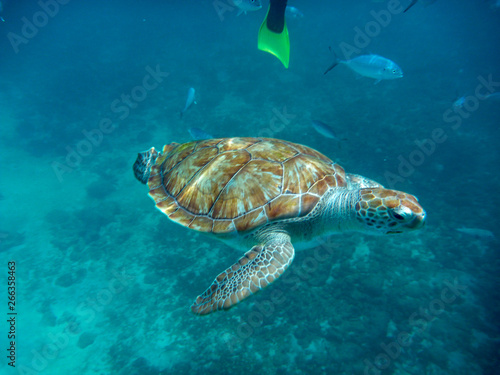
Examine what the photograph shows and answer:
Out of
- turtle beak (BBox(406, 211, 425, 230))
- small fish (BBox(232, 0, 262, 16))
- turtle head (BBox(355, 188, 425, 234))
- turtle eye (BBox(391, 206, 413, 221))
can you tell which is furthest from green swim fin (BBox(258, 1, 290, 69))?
turtle beak (BBox(406, 211, 425, 230))

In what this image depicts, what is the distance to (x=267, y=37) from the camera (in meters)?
4.67

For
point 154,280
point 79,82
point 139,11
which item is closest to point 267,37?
point 154,280

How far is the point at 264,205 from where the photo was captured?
2758 millimetres

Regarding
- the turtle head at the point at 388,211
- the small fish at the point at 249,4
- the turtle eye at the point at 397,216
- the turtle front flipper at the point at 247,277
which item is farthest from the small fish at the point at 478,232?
the small fish at the point at 249,4

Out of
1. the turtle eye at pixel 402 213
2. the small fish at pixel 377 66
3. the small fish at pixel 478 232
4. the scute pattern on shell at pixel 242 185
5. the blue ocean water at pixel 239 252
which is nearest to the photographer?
the turtle eye at pixel 402 213

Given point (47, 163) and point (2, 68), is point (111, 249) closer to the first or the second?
point (47, 163)

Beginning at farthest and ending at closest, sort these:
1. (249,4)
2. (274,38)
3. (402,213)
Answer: (249,4) < (274,38) < (402,213)

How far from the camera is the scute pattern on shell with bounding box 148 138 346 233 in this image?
9.08 feet

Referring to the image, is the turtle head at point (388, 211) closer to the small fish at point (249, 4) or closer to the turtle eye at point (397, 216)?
the turtle eye at point (397, 216)

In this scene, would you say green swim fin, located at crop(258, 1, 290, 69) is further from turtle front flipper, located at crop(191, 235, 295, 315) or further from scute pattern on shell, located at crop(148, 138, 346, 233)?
turtle front flipper, located at crop(191, 235, 295, 315)

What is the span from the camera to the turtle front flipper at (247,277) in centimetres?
229

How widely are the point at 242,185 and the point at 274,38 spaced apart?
3663 mm

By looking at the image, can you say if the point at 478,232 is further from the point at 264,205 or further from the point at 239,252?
the point at 264,205

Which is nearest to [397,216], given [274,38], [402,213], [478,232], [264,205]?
[402,213]
